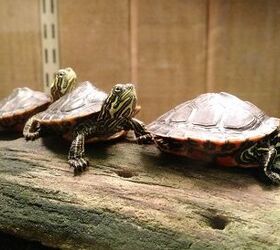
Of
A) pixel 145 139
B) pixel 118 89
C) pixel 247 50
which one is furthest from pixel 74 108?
pixel 247 50

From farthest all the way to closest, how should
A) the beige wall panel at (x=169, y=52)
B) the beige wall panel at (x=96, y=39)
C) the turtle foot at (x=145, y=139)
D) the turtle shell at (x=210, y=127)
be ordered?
the beige wall panel at (x=96, y=39), the beige wall panel at (x=169, y=52), the turtle foot at (x=145, y=139), the turtle shell at (x=210, y=127)

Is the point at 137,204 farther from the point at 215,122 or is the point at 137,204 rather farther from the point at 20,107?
the point at 20,107

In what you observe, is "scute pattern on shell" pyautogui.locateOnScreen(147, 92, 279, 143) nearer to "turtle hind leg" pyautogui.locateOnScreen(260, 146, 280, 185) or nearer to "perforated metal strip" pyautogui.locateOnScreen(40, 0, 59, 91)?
"turtle hind leg" pyautogui.locateOnScreen(260, 146, 280, 185)

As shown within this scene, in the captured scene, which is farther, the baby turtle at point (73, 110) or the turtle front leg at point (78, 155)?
the baby turtle at point (73, 110)

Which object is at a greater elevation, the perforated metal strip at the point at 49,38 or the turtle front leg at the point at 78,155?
the perforated metal strip at the point at 49,38

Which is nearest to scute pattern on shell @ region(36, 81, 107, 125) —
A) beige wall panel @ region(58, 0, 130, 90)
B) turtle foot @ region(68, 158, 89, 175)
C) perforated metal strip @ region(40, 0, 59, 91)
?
turtle foot @ region(68, 158, 89, 175)

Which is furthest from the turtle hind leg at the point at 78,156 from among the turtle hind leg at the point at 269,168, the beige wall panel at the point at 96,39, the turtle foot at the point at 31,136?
the beige wall panel at the point at 96,39

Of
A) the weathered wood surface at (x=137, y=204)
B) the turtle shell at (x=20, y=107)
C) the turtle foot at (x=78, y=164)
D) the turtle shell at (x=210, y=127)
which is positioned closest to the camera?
the weathered wood surface at (x=137, y=204)

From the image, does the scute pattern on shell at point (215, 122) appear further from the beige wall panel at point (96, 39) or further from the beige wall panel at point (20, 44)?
the beige wall panel at point (20, 44)
